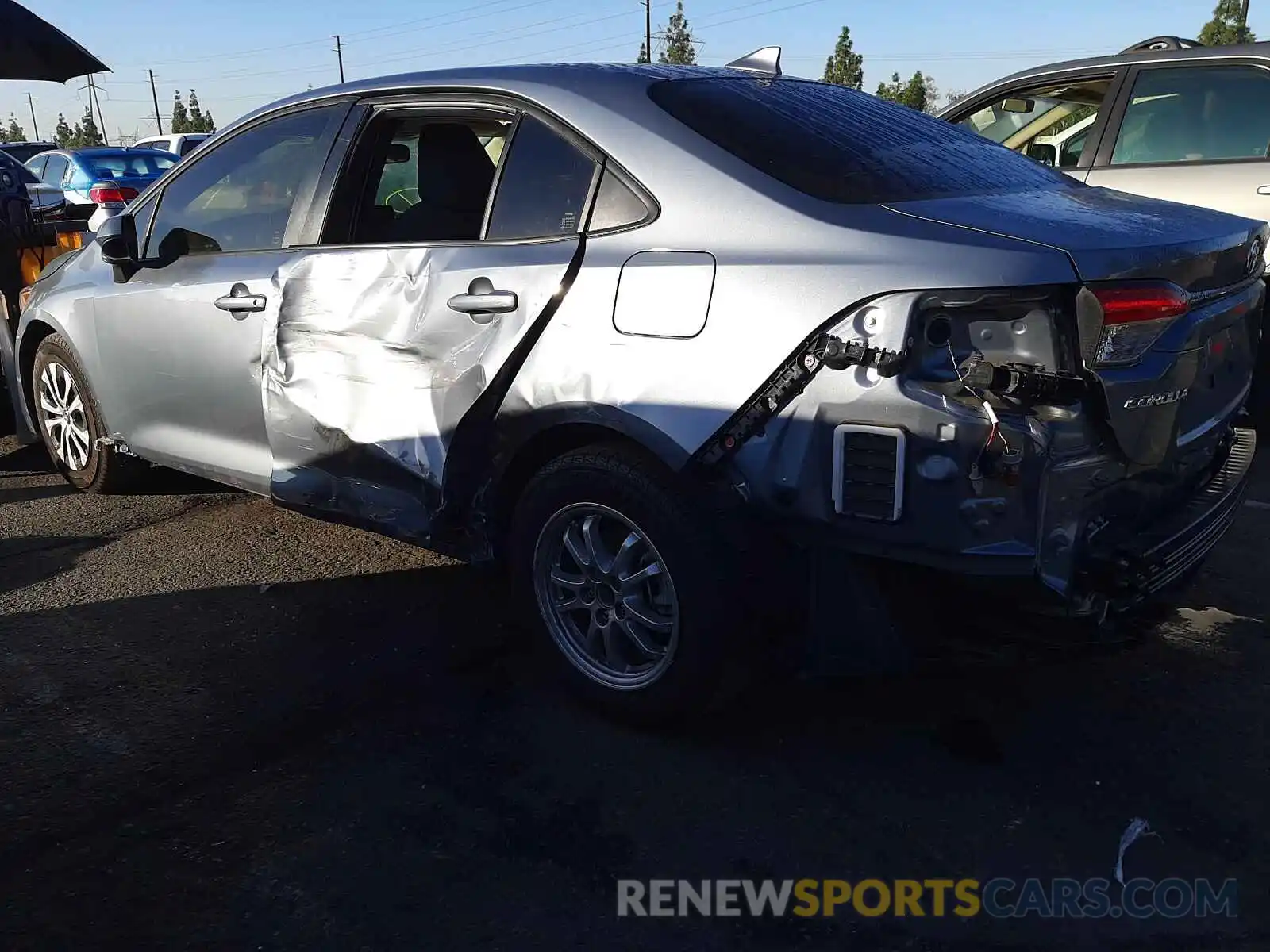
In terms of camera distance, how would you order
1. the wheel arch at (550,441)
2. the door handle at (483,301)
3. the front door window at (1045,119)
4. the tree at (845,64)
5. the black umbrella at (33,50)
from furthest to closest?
the tree at (845,64) < the black umbrella at (33,50) < the front door window at (1045,119) < the door handle at (483,301) < the wheel arch at (550,441)

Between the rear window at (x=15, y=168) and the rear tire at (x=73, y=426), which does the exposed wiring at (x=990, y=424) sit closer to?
the rear tire at (x=73, y=426)

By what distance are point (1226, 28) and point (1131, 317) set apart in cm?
3734

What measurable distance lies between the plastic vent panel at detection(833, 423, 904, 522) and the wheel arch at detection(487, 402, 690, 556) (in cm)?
40

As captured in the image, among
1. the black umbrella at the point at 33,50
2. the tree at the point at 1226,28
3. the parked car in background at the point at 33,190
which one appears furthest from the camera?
the tree at the point at 1226,28

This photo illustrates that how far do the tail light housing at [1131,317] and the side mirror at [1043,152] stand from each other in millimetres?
4346

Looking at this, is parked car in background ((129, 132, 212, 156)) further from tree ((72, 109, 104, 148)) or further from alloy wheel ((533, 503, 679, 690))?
tree ((72, 109, 104, 148))

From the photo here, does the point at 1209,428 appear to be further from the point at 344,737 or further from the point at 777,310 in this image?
the point at 344,737

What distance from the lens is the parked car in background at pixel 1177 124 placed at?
5.59 meters

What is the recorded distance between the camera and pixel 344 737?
306cm

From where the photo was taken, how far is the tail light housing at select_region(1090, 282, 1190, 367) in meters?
2.41

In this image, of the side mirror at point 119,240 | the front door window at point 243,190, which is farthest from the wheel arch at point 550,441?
the side mirror at point 119,240

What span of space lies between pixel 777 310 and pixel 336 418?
1.64 m

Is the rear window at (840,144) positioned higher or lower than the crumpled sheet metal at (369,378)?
higher
